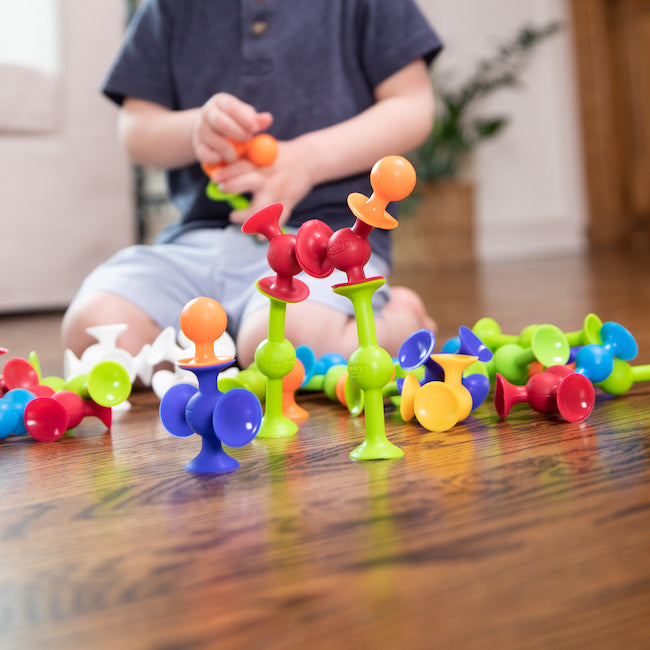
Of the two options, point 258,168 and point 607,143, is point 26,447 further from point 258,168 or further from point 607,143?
point 607,143

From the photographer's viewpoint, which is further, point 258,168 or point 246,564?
point 258,168

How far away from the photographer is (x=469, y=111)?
3.02 m

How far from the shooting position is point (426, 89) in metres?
0.98

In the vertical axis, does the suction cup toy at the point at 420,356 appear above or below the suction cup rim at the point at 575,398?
above

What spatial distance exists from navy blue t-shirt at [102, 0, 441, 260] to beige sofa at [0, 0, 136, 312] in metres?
0.77

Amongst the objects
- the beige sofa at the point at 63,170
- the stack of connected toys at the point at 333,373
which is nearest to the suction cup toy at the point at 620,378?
the stack of connected toys at the point at 333,373

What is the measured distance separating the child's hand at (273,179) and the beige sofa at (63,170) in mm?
983

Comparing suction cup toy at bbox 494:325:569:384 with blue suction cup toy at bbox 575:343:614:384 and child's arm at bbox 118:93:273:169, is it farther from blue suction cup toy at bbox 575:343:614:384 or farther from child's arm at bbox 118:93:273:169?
child's arm at bbox 118:93:273:169

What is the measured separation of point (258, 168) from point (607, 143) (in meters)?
2.80

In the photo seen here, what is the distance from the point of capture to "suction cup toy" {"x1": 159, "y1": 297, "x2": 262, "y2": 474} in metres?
0.41

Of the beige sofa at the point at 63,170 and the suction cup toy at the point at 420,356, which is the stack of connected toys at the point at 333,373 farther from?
the beige sofa at the point at 63,170

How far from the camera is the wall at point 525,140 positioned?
9.83ft

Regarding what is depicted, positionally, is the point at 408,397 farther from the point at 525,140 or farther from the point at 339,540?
the point at 525,140

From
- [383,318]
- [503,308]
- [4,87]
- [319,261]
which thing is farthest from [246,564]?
[4,87]
